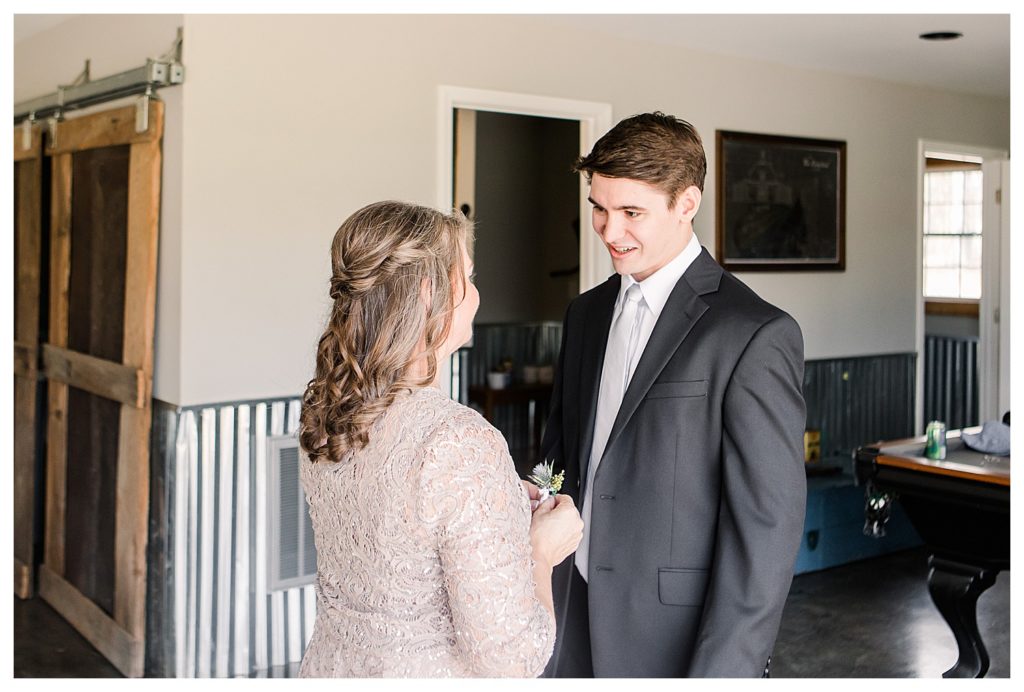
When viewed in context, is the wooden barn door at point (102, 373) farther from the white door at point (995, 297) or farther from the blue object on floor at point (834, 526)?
the white door at point (995, 297)

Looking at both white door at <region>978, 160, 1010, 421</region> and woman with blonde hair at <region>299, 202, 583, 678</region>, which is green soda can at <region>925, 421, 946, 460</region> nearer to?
woman with blonde hair at <region>299, 202, 583, 678</region>

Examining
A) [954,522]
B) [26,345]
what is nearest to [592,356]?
[954,522]

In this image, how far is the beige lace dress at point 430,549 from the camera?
1.57 meters

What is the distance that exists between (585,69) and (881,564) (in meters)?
3.00

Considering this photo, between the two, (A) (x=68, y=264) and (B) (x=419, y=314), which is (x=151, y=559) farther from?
(B) (x=419, y=314)

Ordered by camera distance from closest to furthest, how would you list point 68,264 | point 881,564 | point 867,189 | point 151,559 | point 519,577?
point 519,577, point 151,559, point 68,264, point 881,564, point 867,189

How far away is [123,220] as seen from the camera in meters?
4.29

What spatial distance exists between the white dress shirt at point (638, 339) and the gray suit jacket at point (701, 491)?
23mm

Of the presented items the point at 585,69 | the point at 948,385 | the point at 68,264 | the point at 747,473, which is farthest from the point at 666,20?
the point at 948,385

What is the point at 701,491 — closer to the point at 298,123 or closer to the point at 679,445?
the point at 679,445

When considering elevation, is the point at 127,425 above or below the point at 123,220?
below

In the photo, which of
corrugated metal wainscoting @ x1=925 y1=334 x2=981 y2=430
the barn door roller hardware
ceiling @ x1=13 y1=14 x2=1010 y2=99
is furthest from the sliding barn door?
corrugated metal wainscoting @ x1=925 y1=334 x2=981 y2=430

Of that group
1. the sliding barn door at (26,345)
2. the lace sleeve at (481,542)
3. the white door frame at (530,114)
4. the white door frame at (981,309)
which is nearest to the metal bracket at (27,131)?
the sliding barn door at (26,345)

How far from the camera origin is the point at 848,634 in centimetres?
474
